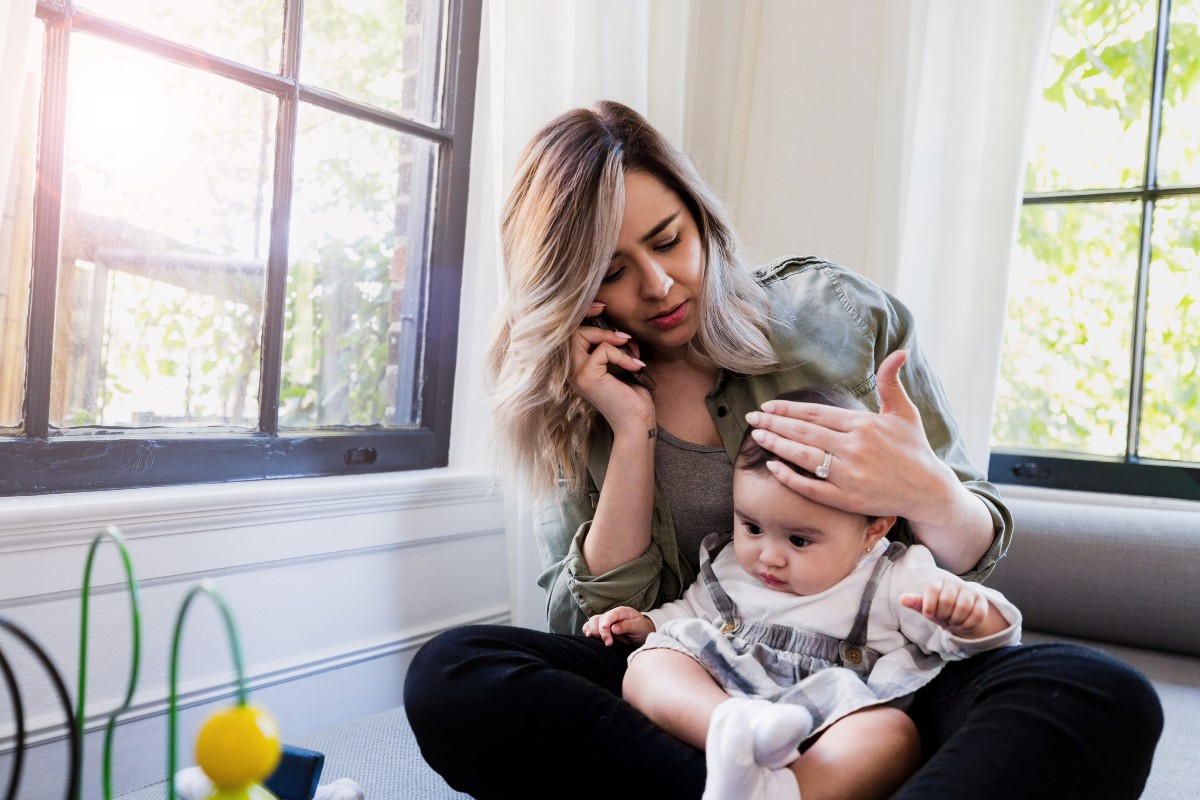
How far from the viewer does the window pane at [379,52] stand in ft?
5.87

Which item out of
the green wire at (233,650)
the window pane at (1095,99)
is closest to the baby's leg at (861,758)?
the green wire at (233,650)

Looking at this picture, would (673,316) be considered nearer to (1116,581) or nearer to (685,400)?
(685,400)

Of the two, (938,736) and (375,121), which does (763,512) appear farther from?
(375,121)

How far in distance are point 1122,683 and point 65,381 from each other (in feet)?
4.74

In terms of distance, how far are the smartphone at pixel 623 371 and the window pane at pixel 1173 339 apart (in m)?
1.30

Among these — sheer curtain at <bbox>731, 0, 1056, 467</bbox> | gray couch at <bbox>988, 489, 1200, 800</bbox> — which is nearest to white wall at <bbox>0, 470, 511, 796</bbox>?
sheer curtain at <bbox>731, 0, 1056, 467</bbox>

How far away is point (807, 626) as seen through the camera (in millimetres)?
1180

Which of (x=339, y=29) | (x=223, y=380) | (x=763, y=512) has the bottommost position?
(x=763, y=512)

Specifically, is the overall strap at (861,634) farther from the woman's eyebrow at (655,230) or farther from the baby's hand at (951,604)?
the woman's eyebrow at (655,230)

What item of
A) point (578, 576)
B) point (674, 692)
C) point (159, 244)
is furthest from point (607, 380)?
point (159, 244)

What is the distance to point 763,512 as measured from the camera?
120cm

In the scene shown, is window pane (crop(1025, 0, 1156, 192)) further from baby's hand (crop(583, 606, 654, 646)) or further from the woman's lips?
baby's hand (crop(583, 606, 654, 646))

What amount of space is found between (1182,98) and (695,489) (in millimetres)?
1518

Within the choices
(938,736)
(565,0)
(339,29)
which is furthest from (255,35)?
(938,736)
